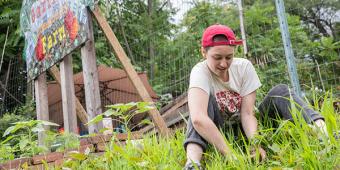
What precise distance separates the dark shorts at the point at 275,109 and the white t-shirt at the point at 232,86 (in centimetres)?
8

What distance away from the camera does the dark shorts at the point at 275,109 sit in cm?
215

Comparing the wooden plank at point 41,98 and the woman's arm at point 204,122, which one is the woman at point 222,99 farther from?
the wooden plank at point 41,98

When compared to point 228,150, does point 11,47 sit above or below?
above

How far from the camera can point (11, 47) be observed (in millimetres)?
7980

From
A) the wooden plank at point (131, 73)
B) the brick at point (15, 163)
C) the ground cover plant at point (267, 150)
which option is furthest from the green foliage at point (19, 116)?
the ground cover plant at point (267, 150)

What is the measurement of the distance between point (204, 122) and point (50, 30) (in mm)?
3261

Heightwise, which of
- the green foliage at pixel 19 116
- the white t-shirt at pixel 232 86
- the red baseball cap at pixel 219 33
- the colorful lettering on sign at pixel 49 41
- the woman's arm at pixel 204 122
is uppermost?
the colorful lettering on sign at pixel 49 41

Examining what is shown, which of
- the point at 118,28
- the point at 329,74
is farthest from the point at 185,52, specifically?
the point at 118,28

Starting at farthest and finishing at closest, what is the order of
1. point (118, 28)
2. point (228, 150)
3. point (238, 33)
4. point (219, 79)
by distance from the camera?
point (118, 28) < point (238, 33) < point (219, 79) < point (228, 150)

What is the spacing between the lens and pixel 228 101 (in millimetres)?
2436

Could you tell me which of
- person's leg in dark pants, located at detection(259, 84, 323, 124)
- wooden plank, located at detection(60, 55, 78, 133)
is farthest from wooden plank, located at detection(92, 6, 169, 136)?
person's leg in dark pants, located at detection(259, 84, 323, 124)

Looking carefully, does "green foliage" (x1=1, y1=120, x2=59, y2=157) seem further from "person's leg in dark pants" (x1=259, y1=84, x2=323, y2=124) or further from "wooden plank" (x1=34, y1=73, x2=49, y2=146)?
"wooden plank" (x1=34, y1=73, x2=49, y2=146)

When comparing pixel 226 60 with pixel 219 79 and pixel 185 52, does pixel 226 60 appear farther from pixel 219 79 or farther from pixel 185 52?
pixel 185 52

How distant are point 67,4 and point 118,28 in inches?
105
